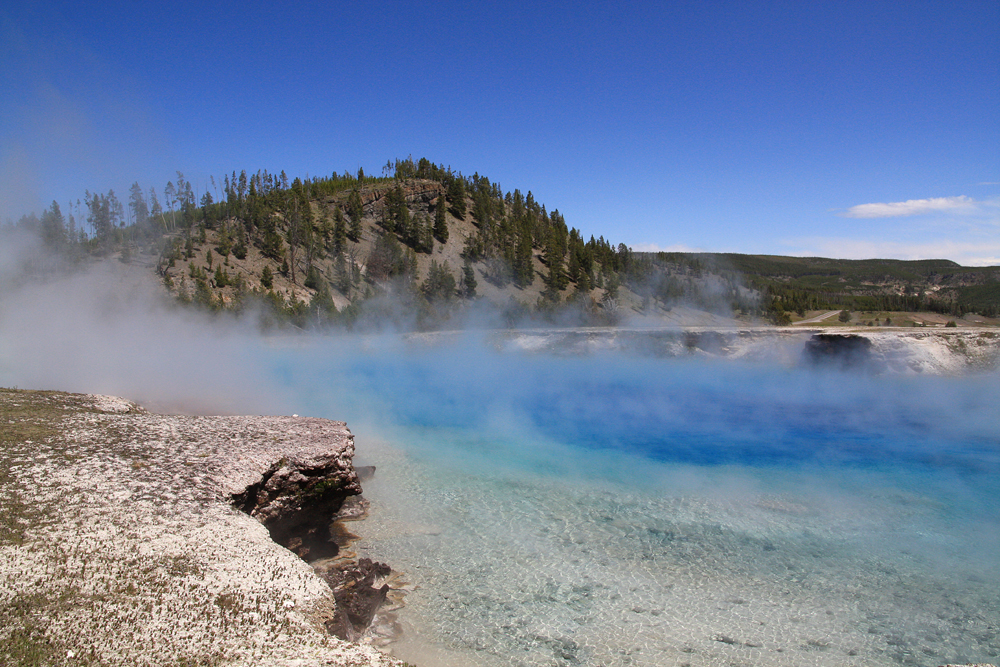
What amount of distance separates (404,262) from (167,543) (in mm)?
48830

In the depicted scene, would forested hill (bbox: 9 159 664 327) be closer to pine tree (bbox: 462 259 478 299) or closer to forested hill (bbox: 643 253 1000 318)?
pine tree (bbox: 462 259 478 299)

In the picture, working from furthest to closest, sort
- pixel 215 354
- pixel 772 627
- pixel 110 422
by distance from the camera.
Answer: pixel 215 354, pixel 110 422, pixel 772 627

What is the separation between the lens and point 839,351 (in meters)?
28.8

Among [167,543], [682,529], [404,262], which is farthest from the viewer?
[404,262]

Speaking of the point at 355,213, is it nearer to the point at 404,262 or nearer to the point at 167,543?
the point at 404,262

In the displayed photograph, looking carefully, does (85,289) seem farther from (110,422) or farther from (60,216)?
(110,422)

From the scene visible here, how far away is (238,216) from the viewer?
55250mm

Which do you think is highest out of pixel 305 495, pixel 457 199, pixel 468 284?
pixel 457 199

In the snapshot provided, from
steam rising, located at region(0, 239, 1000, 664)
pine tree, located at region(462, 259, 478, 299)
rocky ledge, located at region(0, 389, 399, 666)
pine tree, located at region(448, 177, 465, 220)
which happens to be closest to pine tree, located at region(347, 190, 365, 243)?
pine tree, located at region(448, 177, 465, 220)

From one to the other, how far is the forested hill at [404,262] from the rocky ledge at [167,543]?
2817 cm

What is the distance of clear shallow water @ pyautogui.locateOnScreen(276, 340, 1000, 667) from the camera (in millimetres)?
6965

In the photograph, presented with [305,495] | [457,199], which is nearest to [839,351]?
[305,495]

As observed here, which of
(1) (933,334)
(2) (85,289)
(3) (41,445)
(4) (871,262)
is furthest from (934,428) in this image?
(4) (871,262)

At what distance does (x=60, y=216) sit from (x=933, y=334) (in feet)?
200
